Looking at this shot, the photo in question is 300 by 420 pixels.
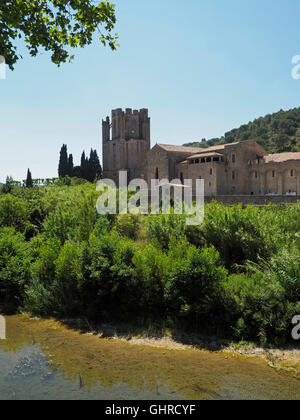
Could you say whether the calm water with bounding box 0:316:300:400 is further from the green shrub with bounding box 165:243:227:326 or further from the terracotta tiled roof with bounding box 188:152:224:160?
the terracotta tiled roof with bounding box 188:152:224:160

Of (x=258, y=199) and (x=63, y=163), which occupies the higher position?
(x=63, y=163)

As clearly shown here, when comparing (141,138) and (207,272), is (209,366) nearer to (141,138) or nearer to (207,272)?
(207,272)

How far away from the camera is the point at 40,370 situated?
281 inches

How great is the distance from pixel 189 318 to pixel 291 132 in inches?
3156

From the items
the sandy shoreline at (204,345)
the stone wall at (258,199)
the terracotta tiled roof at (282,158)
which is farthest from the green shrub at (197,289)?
the terracotta tiled roof at (282,158)

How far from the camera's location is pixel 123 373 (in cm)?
710

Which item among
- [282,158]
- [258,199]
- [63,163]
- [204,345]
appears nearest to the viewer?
[204,345]

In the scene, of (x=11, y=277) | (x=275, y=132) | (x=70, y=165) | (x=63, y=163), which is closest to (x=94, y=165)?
(x=70, y=165)

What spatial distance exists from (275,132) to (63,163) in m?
53.4

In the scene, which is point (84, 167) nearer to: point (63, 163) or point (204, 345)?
point (63, 163)

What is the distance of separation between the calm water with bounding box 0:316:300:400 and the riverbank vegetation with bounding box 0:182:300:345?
1.23 metres

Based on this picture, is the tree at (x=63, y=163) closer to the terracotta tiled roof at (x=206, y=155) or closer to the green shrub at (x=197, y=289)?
the terracotta tiled roof at (x=206, y=155)

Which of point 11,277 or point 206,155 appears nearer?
point 11,277
